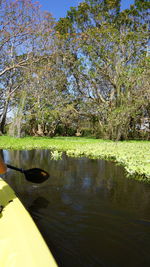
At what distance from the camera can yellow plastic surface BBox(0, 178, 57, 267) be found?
5.44 feet

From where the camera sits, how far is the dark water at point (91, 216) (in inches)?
103

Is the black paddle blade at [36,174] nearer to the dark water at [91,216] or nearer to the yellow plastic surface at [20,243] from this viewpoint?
the dark water at [91,216]

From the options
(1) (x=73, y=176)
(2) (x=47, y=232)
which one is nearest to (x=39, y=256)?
(2) (x=47, y=232)

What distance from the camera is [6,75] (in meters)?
23.4

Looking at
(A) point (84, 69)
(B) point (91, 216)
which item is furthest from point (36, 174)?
(A) point (84, 69)

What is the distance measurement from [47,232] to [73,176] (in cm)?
342

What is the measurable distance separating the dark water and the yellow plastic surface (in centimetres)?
59

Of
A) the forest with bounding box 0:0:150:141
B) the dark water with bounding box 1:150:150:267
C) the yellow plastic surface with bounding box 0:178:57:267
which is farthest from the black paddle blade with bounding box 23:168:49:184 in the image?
the forest with bounding box 0:0:150:141


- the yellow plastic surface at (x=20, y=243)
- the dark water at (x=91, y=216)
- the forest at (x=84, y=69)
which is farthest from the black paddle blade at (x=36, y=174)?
the forest at (x=84, y=69)

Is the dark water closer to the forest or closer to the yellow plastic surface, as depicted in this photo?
the yellow plastic surface

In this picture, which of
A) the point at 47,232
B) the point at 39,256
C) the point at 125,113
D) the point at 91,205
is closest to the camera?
the point at 39,256

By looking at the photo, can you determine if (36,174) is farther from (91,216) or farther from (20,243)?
(20,243)

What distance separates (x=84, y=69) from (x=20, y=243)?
792 inches

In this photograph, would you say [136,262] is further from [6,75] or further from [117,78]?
[6,75]
